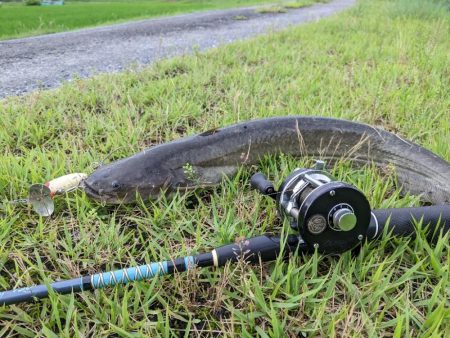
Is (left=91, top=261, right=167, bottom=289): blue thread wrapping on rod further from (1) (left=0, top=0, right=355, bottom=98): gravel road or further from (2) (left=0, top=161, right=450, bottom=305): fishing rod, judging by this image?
(1) (left=0, top=0, right=355, bottom=98): gravel road

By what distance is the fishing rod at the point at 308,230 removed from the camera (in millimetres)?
1517

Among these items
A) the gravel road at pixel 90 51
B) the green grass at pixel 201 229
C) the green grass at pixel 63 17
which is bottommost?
the green grass at pixel 201 229

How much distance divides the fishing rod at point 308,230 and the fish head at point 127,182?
0.70 m

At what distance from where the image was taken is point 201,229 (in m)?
Result: 2.06

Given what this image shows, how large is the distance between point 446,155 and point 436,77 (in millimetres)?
1785

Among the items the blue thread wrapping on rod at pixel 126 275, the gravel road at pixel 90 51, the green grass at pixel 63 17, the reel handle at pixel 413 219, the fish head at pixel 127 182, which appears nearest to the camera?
the blue thread wrapping on rod at pixel 126 275

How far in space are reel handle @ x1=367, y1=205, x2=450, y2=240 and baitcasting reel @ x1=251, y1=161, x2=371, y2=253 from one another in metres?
0.19

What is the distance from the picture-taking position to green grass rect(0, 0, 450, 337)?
5.01ft

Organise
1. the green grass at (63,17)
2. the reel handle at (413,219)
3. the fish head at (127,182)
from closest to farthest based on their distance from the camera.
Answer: the reel handle at (413,219), the fish head at (127,182), the green grass at (63,17)

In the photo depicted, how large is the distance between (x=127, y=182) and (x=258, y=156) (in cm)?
82

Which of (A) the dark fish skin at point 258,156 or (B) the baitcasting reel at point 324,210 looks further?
(A) the dark fish skin at point 258,156

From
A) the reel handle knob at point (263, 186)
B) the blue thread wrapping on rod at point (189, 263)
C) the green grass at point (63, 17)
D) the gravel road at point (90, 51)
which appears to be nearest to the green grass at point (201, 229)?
the blue thread wrapping on rod at point (189, 263)

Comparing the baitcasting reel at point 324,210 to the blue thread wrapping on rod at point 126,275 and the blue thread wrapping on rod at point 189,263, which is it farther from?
the blue thread wrapping on rod at point 126,275

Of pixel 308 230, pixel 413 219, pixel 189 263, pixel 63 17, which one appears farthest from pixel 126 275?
pixel 63 17
